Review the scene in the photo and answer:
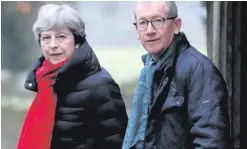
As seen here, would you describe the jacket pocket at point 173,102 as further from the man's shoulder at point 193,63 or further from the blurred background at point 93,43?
the blurred background at point 93,43

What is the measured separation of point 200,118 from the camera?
213cm

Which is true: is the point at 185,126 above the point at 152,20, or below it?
below

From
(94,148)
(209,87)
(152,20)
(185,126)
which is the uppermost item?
(152,20)

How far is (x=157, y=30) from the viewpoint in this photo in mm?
2344

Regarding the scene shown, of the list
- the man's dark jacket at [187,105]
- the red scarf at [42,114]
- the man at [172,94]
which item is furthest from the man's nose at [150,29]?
the red scarf at [42,114]

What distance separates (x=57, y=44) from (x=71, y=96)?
24 cm

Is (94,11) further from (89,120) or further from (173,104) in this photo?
(173,104)

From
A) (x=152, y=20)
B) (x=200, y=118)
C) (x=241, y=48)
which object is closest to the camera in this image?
(x=200, y=118)

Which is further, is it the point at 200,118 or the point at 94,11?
the point at 94,11

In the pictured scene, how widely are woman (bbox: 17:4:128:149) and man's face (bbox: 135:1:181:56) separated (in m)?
0.31

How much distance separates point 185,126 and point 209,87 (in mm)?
184

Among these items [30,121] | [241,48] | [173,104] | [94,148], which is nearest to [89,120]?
[94,148]

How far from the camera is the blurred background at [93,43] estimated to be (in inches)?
102

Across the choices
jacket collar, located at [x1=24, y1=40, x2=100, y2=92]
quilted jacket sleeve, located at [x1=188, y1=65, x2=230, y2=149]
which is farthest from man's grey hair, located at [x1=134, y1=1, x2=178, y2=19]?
jacket collar, located at [x1=24, y1=40, x2=100, y2=92]
